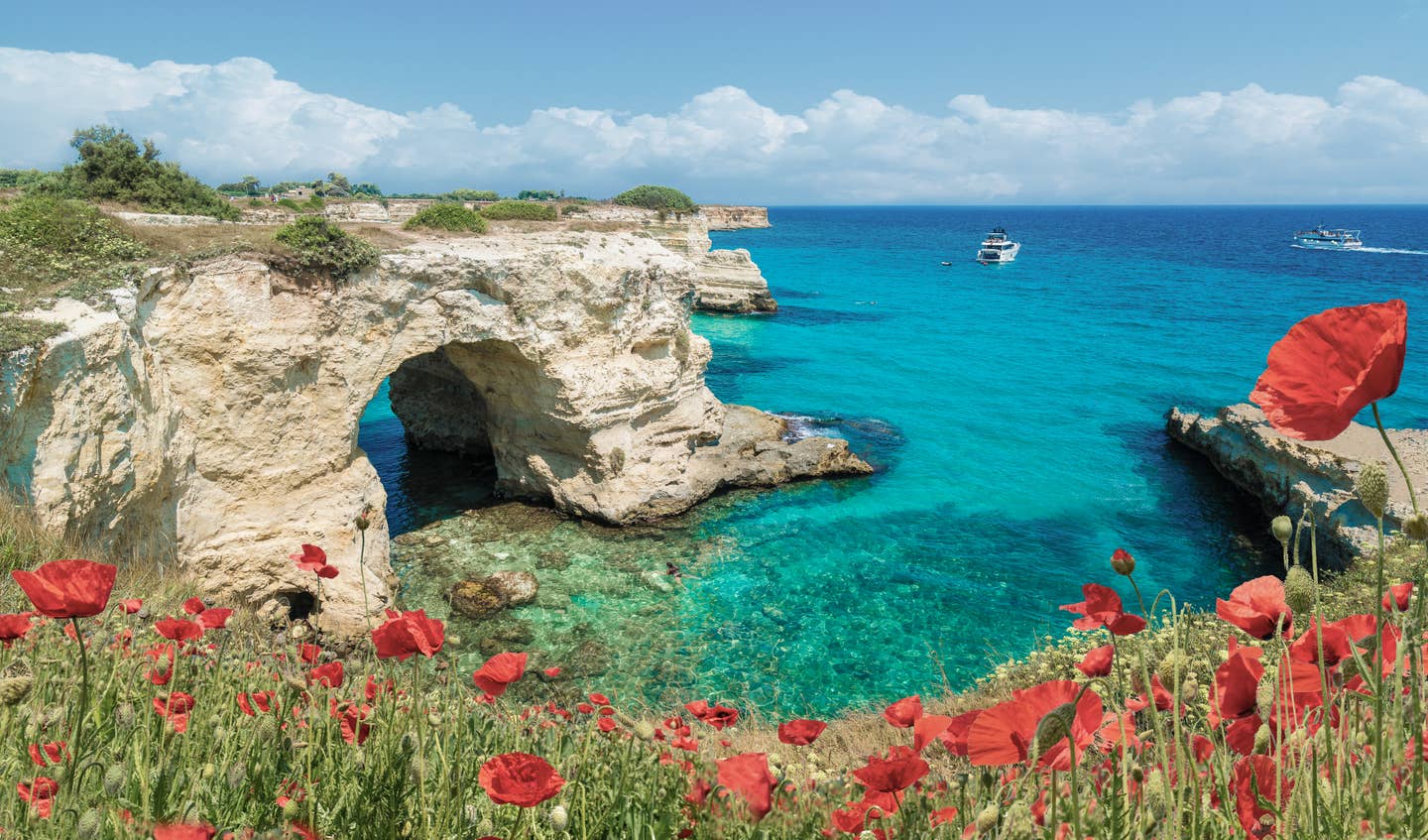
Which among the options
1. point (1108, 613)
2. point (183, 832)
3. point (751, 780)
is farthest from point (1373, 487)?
point (183, 832)

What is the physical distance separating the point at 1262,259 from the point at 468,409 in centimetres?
8116

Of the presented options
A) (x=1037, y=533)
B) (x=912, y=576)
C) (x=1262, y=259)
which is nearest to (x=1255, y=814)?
(x=912, y=576)

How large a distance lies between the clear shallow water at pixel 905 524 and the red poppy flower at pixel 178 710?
125 inches

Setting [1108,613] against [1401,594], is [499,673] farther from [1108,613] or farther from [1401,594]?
[1401,594]

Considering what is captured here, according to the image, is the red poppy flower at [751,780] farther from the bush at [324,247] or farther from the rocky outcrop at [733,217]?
the rocky outcrop at [733,217]

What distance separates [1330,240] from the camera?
84250 millimetres

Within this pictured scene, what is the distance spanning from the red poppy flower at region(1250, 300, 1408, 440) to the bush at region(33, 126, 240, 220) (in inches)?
781

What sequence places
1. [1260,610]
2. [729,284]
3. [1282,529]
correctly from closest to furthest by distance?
[1282,529]
[1260,610]
[729,284]

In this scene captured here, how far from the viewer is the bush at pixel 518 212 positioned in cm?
2200

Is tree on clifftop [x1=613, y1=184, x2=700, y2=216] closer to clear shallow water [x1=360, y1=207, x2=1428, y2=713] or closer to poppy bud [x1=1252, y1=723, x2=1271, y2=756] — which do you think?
clear shallow water [x1=360, y1=207, x2=1428, y2=713]

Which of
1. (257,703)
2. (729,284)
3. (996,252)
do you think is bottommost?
(257,703)

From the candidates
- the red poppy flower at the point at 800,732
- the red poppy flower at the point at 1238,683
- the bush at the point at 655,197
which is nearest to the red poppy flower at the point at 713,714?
the red poppy flower at the point at 800,732

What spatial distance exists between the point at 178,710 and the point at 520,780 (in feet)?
6.28

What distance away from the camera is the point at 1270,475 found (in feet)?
61.3
